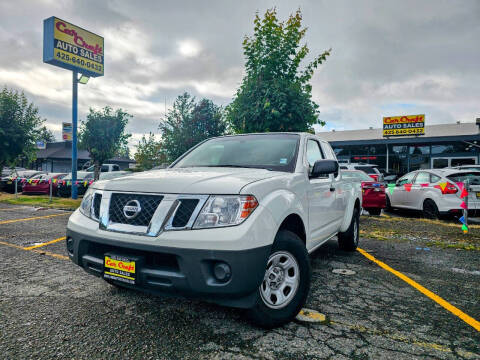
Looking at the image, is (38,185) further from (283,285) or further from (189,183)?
(283,285)

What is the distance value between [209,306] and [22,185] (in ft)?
60.0

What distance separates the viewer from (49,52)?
49.9ft

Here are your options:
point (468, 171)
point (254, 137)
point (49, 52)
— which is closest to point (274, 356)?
point (254, 137)

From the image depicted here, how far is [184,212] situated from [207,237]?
0.90 feet

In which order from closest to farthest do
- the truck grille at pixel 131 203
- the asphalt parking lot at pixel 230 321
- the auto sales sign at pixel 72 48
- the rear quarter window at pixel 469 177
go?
the asphalt parking lot at pixel 230 321, the truck grille at pixel 131 203, the rear quarter window at pixel 469 177, the auto sales sign at pixel 72 48

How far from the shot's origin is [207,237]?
217 centimetres

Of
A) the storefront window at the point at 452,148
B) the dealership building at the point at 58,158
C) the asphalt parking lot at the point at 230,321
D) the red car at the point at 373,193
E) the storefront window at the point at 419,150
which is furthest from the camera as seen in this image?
the dealership building at the point at 58,158

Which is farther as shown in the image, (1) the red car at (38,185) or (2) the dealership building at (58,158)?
(2) the dealership building at (58,158)

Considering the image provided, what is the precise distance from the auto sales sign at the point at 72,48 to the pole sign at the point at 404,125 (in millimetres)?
22605

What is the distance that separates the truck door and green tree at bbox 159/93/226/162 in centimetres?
1294

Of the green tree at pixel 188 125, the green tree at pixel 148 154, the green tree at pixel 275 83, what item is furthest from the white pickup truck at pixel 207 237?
the green tree at pixel 148 154

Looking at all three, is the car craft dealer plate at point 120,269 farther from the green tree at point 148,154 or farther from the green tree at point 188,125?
the green tree at point 148,154

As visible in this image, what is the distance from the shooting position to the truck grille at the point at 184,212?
2.30 meters

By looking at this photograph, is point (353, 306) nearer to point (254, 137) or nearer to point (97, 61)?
point (254, 137)
